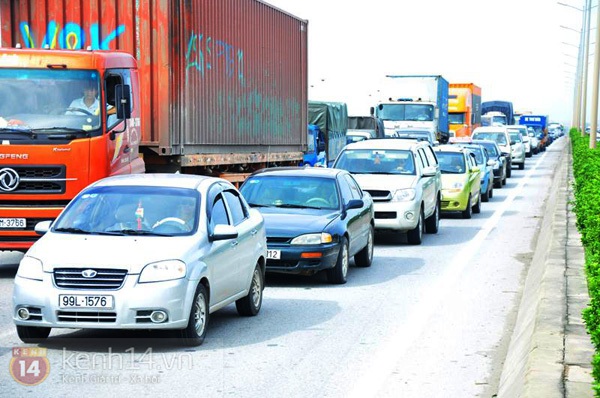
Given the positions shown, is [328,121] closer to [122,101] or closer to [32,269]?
[122,101]

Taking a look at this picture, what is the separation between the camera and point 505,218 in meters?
25.8

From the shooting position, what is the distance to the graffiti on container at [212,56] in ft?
64.7

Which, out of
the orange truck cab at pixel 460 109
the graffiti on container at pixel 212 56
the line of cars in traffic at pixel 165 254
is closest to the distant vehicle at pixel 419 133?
the orange truck cab at pixel 460 109

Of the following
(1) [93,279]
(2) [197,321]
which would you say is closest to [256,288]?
(2) [197,321]

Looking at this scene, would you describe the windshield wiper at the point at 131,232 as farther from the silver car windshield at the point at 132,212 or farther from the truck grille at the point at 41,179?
the truck grille at the point at 41,179

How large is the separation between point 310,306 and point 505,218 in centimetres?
1418

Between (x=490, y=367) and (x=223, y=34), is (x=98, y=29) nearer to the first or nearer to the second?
(x=223, y=34)

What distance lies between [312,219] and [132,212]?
4127mm

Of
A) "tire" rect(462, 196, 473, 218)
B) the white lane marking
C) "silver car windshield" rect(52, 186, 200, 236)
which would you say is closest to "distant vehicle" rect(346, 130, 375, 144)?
"tire" rect(462, 196, 473, 218)

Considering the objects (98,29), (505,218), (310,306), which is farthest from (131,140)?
(505,218)

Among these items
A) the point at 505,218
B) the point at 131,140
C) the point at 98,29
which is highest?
the point at 98,29

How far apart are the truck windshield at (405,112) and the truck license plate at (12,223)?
3211 cm

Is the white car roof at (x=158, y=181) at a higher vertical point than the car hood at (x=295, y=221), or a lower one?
higher

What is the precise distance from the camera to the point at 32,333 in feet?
31.5
